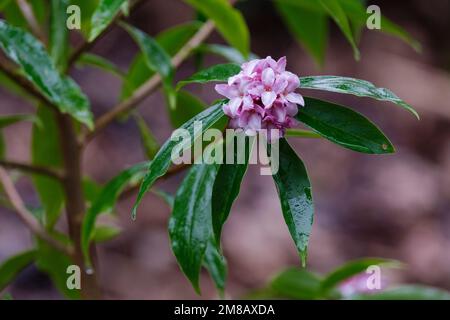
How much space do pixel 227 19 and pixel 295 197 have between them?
0.39 metres

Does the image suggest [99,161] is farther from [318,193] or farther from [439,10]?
[439,10]

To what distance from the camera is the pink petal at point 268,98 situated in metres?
0.60

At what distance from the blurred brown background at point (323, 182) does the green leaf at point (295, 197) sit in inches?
59.5

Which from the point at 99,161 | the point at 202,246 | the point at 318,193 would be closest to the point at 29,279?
the point at 99,161

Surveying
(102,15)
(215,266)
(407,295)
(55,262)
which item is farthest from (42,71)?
(407,295)

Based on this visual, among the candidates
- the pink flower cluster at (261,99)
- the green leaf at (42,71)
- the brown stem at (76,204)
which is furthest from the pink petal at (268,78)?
the brown stem at (76,204)

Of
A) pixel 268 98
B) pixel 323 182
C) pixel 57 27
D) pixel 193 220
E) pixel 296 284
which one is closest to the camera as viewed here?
pixel 268 98

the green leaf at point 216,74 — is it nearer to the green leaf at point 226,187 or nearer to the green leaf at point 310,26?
the green leaf at point 226,187

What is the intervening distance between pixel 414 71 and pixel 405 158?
47 cm

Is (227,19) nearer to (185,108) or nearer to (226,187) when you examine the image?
(185,108)

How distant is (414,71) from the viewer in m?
3.13

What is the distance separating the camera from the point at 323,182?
2770 millimetres
